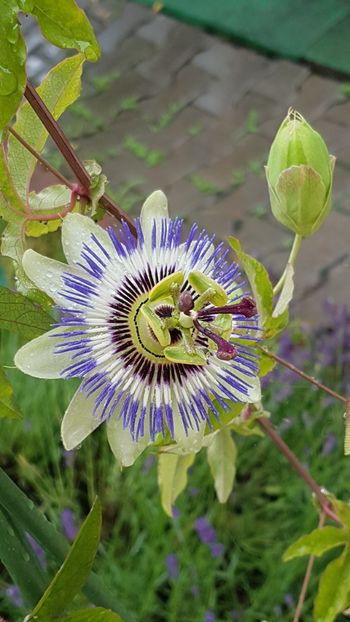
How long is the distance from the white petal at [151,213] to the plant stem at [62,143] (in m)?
0.04

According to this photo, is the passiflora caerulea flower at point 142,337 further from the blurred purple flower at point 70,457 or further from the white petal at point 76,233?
the blurred purple flower at point 70,457

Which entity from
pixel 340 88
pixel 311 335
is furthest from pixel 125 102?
pixel 311 335

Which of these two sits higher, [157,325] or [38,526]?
[157,325]

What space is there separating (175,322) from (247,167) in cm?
244

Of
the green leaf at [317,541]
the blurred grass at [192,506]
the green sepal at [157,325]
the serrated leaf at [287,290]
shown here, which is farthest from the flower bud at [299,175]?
the blurred grass at [192,506]

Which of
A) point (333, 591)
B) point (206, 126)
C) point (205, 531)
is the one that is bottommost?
point (205, 531)

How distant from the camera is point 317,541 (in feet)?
2.47

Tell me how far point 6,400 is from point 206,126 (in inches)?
104

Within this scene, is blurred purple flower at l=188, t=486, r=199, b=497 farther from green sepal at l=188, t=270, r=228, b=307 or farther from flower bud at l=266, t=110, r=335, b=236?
green sepal at l=188, t=270, r=228, b=307

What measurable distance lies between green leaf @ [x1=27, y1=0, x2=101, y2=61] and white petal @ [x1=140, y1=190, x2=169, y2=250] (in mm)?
98

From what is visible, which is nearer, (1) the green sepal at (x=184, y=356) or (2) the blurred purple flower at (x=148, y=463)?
(1) the green sepal at (x=184, y=356)

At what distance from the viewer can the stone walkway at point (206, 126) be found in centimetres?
265

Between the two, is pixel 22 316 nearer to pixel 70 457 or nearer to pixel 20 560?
pixel 20 560

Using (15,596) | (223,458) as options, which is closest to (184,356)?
(223,458)
